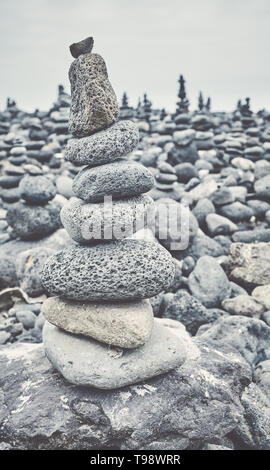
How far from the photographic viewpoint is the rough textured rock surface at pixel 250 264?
7289mm

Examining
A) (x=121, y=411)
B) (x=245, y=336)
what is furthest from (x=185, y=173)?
(x=121, y=411)

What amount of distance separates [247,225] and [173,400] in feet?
23.8

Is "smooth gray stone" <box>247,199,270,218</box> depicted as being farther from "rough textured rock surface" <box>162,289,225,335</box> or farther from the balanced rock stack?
the balanced rock stack

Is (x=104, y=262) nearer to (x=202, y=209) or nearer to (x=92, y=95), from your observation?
(x=92, y=95)

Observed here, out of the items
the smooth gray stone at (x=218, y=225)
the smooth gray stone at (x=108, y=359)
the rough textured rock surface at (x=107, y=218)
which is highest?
the rough textured rock surface at (x=107, y=218)

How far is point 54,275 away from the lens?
12.1 feet

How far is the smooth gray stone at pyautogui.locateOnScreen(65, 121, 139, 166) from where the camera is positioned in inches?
142

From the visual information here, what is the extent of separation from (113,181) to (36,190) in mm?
5423

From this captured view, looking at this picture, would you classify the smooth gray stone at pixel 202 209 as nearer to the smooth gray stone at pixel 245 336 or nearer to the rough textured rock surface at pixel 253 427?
the smooth gray stone at pixel 245 336

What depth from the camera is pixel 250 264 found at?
24.4ft

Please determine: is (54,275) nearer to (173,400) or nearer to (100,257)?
(100,257)

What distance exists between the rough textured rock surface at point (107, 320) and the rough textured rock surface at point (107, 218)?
2.12 feet

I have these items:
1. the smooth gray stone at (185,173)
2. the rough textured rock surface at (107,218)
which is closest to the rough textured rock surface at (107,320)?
the rough textured rock surface at (107,218)

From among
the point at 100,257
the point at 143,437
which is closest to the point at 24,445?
the point at 143,437
